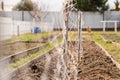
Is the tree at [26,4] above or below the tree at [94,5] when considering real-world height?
below

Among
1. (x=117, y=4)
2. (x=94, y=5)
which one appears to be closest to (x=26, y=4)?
(x=94, y=5)

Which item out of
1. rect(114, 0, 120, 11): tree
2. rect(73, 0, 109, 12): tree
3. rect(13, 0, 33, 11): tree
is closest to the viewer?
rect(13, 0, 33, 11): tree

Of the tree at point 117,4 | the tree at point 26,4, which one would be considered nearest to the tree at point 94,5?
the tree at point 117,4

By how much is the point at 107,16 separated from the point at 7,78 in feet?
94.7

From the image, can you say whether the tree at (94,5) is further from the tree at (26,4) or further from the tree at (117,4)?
the tree at (26,4)

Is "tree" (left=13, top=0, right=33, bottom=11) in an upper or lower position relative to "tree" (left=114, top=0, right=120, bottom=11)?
lower

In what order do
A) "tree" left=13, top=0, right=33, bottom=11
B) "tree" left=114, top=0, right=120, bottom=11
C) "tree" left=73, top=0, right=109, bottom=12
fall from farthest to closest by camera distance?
"tree" left=114, top=0, right=120, bottom=11
"tree" left=73, top=0, right=109, bottom=12
"tree" left=13, top=0, right=33, bottom=11

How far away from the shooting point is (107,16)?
108 feet

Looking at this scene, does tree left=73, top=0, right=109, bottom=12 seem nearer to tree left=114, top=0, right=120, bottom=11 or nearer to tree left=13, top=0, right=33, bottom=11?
tree left=114, top=0, right=120, bottom=11

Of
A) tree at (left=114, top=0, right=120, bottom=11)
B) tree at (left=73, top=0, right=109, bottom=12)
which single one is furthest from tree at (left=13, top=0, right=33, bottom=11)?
tree at (left=114, top=0, right=120, bottom=11)

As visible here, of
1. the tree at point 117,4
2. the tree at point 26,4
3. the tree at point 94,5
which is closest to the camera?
the tree at point 26,4

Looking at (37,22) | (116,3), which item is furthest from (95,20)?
(37,22)

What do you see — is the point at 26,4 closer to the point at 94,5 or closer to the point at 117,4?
the point at 94,5

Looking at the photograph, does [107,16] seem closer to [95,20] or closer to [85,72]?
[95,20]
